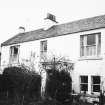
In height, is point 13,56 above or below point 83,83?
above

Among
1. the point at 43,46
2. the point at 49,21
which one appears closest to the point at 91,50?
the point at 43,46

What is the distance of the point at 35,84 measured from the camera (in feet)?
55.1

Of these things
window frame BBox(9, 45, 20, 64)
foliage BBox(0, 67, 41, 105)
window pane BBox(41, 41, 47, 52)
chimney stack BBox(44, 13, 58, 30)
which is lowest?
foliage BBox(0, 67, 41, 105)

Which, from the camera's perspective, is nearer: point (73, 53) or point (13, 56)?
point (73, 53)

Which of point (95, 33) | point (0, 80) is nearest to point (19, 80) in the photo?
point (0, 80)

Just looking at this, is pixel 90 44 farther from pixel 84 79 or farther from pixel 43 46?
pixel 43 46

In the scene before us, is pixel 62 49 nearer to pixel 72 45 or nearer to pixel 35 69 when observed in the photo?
pixel 72 45

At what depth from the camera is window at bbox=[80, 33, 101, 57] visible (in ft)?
48.3

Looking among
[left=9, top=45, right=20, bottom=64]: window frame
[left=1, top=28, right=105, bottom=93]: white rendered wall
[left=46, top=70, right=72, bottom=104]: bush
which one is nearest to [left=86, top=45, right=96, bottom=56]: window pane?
[left=1, top=28, right=105, bottom=93]: white rendered wall

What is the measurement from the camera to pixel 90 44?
50.0 feet

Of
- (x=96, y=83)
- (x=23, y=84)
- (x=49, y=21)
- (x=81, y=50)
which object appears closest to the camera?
(x=96, y=83)

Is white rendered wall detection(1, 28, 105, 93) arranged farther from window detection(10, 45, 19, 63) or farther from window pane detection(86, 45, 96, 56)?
window detection(10, 45, 19, 63)

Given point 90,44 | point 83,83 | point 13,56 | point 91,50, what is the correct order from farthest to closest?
point 13,56 < point 90,44 < point 91,50 < point 83,83

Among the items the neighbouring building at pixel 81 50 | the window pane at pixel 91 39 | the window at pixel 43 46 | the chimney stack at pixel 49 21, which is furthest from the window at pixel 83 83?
the chimney stack at pixel 49 21
